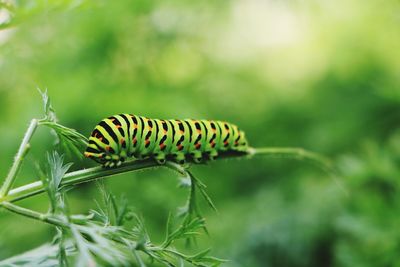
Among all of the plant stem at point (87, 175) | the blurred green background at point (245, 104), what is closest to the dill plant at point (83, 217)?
the plant stem at point (87, 175)

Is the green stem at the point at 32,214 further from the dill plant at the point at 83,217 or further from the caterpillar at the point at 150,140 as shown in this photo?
the caterpillar at the point at 150,140

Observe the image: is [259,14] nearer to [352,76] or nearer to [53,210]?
[352,76]

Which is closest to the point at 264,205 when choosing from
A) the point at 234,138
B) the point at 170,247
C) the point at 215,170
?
the point at 215,170

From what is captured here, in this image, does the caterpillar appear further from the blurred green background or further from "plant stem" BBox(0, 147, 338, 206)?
the blurred green background

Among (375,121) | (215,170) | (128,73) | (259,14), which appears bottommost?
(215,170)

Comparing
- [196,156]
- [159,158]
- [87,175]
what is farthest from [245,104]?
[87,175]

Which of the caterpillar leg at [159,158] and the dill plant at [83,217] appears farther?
the caterpillar leg at [159,158]
